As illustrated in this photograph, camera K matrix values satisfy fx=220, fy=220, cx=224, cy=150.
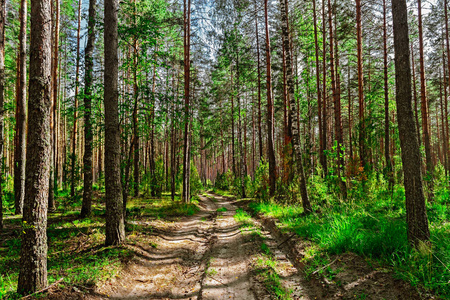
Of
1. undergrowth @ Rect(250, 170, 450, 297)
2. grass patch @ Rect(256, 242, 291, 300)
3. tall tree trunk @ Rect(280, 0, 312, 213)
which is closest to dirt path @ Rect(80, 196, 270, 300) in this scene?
grass patch @ Rect(256, 242, 291, 300)

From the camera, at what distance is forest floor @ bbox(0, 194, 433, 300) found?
350 centimetres

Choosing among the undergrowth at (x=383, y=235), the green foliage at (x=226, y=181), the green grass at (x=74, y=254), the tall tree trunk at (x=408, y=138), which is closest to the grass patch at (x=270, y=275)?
the undergrowth at (x=383, y=235)

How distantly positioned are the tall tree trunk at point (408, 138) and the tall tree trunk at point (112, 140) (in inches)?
252

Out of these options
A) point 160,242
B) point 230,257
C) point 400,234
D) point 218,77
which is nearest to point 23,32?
point 160,242

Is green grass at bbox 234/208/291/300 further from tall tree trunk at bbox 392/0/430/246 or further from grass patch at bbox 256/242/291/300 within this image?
tall tree trunk at bbox 392/0/430/246

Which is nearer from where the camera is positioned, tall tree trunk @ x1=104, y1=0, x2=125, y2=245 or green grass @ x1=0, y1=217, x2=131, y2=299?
green grass @ x1=0, y1=217, x2=131, y2=299

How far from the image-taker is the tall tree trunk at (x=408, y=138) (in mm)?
4016

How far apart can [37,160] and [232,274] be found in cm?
407

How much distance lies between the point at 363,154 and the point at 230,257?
698cm

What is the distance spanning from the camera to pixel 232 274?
461 cm

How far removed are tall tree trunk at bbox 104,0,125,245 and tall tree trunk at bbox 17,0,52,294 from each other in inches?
90.2

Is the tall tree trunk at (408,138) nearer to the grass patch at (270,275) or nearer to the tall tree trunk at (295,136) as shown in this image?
the grass patch at (270,275)

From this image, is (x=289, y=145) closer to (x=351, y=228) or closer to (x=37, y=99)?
(x=351, y=228)

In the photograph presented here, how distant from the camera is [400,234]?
4418 millimetres
